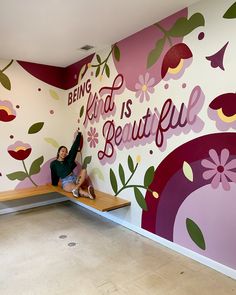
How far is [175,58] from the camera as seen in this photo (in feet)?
8.37

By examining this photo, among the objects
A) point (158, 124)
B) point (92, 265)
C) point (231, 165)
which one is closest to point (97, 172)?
point (158, 124)

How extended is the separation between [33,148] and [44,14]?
7.60 ft

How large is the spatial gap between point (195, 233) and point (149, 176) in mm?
791

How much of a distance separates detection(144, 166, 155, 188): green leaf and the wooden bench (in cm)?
42

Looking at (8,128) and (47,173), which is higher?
(8,128)

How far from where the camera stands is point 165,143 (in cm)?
270

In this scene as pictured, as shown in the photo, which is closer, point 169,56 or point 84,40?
point 169,56

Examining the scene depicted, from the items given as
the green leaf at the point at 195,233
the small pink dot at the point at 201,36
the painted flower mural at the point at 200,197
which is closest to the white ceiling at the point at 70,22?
the small pink dot at the point at 201,36

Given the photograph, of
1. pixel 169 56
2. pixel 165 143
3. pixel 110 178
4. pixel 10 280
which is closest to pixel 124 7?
pixel 169 56

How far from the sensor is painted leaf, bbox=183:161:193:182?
2.45 meters

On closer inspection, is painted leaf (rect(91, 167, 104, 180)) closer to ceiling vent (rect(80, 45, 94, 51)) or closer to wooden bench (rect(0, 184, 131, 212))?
wooden bench (rect(0, 184, 131, 212))

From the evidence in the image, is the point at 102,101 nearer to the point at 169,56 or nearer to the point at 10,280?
the point at 169,56

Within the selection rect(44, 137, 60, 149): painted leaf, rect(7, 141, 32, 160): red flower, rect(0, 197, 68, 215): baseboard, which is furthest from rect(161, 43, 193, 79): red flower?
rect(0, 197, 68, 215): baseboard

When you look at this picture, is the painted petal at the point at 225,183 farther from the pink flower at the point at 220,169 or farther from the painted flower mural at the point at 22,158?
the painted flower mural at the point at 22,158
